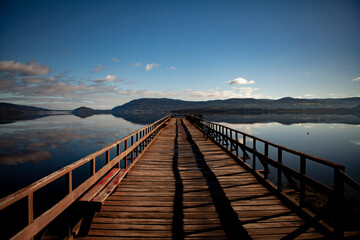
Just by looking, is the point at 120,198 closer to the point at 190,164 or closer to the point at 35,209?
the point at 190,164

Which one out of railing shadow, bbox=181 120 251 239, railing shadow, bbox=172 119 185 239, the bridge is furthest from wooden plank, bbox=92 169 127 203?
railing shadow, bbox=181 120 251 239

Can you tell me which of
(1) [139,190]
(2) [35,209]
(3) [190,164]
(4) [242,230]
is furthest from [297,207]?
(2) [35,209]

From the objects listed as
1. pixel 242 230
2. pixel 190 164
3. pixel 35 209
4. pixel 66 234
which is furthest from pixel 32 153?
pixel 242 230

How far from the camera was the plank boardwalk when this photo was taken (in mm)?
3305

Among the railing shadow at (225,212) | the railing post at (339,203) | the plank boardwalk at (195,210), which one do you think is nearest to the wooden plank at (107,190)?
the plank boardwalk at (195,210)

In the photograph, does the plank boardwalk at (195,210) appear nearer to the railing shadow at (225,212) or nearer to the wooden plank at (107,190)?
the railing shadow at (225,212)

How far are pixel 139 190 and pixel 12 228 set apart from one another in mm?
8837

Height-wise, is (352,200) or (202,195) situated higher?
(202,195)

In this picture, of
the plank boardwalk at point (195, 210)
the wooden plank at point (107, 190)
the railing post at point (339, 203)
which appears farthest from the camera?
the wooden plank at point (107, 190)

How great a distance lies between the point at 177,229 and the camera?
341 centimetres

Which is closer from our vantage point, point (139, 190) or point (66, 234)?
point (66, 234)

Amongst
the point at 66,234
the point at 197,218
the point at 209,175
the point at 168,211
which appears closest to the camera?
the point at 66,234

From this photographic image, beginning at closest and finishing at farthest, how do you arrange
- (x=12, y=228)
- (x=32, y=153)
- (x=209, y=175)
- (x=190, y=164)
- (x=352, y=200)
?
(x=209, y=175) → (x=190, y=164) → (x=12, y=228) → (x=352, y=200) → (x=32, y=153)

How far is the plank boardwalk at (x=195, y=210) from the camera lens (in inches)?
130
